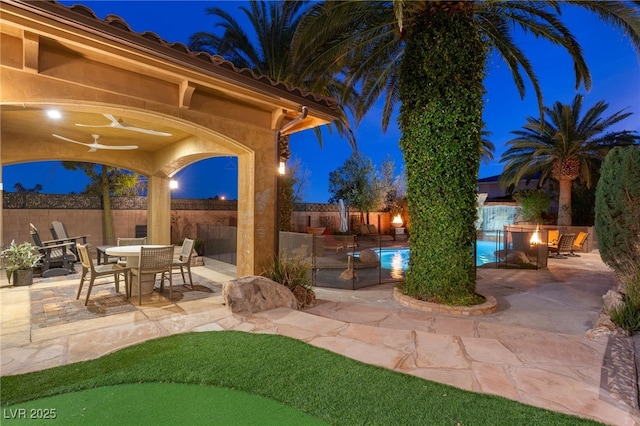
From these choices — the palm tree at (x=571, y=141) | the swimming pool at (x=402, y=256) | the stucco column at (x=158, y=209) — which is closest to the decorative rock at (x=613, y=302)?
the swimming pool at (x=402, y=256)

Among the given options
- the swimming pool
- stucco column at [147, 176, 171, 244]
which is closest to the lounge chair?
the swimming pool

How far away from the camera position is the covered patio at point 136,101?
141 inches

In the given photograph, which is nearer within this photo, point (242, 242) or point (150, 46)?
point (150, 46)

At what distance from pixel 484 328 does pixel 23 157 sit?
32.4 feet

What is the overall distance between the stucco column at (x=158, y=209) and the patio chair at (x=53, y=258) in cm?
219

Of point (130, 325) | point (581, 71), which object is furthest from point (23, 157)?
point (581, 71)

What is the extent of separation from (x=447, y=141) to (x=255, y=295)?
419 cm

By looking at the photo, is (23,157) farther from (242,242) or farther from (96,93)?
(242,242)

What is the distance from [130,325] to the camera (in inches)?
164

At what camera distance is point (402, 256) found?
562 inches

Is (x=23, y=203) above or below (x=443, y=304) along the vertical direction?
above

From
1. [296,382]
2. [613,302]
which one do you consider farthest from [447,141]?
[296,382]

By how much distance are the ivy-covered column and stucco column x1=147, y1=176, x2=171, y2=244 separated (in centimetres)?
749

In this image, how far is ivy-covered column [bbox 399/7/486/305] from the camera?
578cm
